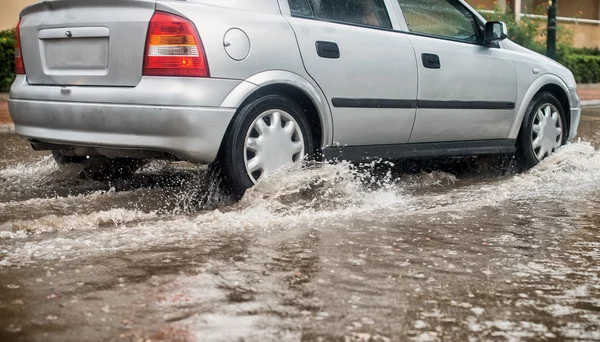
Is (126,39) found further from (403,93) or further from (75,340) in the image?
(75,340)

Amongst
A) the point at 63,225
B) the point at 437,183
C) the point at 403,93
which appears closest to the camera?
the point at 63,225

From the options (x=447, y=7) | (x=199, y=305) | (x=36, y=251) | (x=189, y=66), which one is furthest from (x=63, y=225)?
(x=447, y=7)

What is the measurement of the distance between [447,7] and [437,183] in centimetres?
140

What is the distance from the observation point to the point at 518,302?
3.56 meters

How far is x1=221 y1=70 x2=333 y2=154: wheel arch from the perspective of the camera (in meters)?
5.49

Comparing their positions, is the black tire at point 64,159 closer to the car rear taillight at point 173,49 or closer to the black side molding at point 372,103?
the car rear taillight at point 173,49

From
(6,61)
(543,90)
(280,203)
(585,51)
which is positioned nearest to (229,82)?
(280,203)

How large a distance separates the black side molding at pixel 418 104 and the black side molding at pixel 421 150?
29 cm

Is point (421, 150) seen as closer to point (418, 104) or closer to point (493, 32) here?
point (418, 104)

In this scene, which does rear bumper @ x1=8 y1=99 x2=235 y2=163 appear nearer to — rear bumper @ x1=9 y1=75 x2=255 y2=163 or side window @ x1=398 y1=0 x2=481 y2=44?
rear bumper @ x1=9 y1=75 x2=255 y2=163

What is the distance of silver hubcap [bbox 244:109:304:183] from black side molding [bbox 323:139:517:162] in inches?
12.4

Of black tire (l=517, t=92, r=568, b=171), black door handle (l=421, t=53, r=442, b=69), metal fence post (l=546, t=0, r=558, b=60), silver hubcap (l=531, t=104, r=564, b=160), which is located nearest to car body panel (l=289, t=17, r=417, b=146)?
black door handle (l=421, t=53, r=442, b=69)

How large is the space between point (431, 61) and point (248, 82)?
1.80 m

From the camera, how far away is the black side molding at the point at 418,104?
6153mm
